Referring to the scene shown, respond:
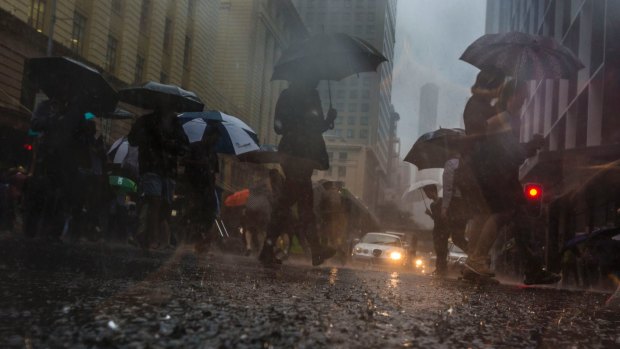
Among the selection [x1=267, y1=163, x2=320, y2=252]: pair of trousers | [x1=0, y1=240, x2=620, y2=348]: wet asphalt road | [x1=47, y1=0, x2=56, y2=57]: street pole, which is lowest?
[x1=0, y1=240, x2=620, y2=348]: wet asphalt road

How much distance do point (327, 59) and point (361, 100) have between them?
126 metres

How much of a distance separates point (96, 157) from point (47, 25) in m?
15.3

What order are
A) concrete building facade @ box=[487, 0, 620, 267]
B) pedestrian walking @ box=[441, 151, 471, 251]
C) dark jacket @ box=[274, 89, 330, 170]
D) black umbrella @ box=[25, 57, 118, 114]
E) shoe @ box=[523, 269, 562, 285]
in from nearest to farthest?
shoe @ box=[523, 269, 562, 285] < dark jacket @ box=[274, 89, 330, 170] < black umbrella @ box=[25, 57, 118, 114] < pedestrian walking @ box=[441, 151, 471, 251] < concrete building facade @ box=[487, 0, 620, 267]

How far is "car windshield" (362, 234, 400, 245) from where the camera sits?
22123 mm

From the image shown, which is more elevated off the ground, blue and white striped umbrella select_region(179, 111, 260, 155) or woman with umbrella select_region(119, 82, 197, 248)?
blue and white striped umbrella select_region(179, 111, 260, 155)

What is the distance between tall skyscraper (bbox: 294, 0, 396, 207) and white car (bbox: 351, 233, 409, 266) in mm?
56023

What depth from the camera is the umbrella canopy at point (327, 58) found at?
6.82m

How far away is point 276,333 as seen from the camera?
1944 mm

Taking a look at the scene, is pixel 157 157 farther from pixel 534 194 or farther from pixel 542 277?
pixel 534 194

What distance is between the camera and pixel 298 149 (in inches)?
241

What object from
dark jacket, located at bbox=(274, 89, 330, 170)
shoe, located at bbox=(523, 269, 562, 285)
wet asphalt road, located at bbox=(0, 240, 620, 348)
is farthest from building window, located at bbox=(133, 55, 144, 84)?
wet asphalt road, located at bbox=(0, 240, 620, 348)

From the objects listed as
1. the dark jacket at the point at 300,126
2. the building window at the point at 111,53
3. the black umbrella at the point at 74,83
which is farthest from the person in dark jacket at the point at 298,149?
the building window at the point at 111,53

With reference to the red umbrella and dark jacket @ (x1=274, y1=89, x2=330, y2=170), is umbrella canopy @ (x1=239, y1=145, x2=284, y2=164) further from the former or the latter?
the red umbrella

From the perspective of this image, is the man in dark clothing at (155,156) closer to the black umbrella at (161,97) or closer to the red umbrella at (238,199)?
the black umbrella at (161,97)
